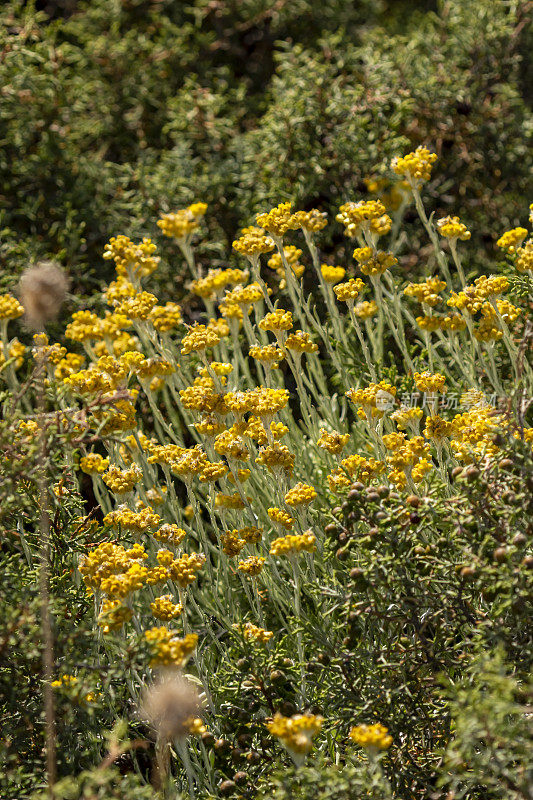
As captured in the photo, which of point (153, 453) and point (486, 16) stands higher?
point (486, 16)

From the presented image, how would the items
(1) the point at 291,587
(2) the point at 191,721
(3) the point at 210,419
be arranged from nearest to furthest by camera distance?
1. (2) the point at 191,721
2. (3) the point at 210,419
3. (1) the point at 291,587

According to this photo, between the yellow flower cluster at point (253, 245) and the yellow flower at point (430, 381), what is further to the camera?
the yellow flower cluster at point (253, 245)

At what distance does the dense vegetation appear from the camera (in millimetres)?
1728

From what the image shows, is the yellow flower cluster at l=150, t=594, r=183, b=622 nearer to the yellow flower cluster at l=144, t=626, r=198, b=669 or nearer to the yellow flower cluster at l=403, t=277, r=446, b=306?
the yellow flower cluster at l=144, t=626, r=198, b=669

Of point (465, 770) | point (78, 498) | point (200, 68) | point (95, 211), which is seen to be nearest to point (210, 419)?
point (78, 498)

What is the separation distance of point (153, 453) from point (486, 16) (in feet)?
10.0

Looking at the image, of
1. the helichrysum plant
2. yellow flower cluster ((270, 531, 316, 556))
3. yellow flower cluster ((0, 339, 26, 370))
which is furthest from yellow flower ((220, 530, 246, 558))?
yellow flower cluster ((0, 339, 26, 370))

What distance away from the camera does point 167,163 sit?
392 cm

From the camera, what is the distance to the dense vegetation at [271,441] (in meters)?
1.73

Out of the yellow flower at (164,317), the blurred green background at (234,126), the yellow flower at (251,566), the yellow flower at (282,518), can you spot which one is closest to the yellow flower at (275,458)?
the yellow flower at (282,518)

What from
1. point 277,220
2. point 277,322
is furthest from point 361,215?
point 277,322

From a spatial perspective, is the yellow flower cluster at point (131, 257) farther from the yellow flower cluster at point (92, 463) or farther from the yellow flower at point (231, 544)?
the yellow flower at point (231, 544)

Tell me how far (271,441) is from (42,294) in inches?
29.1

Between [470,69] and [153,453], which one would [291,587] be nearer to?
[153,453]
